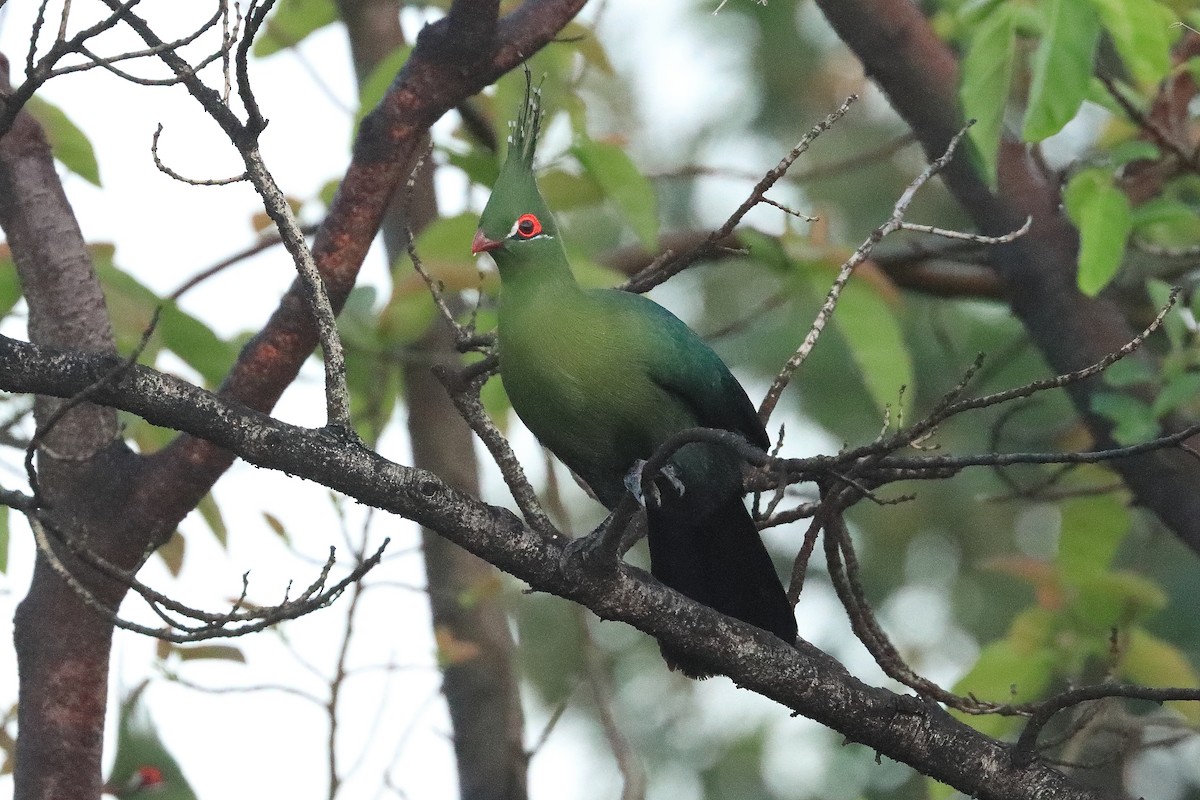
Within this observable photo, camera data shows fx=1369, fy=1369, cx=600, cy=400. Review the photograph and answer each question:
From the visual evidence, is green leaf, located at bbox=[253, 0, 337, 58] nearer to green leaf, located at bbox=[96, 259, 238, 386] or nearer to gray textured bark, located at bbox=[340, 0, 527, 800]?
gray textured bark, located at bbox=[340, 0, 527, 800]

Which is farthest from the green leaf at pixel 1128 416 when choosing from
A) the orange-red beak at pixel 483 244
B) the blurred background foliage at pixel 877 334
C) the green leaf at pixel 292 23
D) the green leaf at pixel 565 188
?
the green leaf at pixel 292 23

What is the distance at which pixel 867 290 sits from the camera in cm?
354

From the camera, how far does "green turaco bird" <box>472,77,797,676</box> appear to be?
2783 mm

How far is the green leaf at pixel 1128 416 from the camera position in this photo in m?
3.29

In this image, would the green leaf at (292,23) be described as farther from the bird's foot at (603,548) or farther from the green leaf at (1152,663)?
the green leaf at (1152,663)

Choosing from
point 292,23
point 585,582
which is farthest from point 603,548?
point 292,23

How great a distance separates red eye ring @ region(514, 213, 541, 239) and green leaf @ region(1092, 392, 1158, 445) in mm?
1493

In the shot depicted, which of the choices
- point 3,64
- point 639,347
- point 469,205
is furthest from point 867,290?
point 3,64

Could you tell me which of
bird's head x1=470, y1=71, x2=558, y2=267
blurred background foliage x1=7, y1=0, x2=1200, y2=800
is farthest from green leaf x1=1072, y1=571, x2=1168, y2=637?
bird's head x1=470, y1=71, x2=558, y2=267

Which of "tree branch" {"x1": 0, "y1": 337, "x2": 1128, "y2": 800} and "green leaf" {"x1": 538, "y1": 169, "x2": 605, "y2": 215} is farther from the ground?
"green leaf" {"x1": 538, "y1": 169, "x2": 605, "y2": 215}

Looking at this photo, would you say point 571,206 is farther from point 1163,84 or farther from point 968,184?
point 1163,84

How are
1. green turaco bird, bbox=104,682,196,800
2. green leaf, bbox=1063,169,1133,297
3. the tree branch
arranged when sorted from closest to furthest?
the tree branch → green leaf, bbox=1063,169,1133,297 → green turaco bird, bbox=104,682,196,800

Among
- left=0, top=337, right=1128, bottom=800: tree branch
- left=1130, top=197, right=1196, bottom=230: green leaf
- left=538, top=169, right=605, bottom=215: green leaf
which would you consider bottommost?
left=0, top=337, right=1128, bottom=800: tree branch

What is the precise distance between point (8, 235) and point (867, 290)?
2.07 metres
